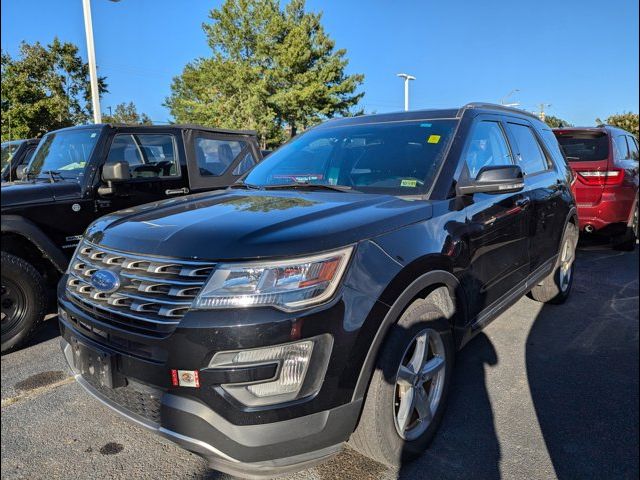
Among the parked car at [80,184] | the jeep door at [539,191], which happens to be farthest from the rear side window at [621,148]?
the parked car at [80,184]

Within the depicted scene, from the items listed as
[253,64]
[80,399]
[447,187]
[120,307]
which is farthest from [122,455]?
[253,64]

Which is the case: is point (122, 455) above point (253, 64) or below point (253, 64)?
below

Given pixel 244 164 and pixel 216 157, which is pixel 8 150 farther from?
pixel 244 164

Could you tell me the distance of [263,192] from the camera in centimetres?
288

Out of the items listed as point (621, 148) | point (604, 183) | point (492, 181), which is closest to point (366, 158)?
point (492, 181)

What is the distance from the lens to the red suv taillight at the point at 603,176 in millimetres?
5871

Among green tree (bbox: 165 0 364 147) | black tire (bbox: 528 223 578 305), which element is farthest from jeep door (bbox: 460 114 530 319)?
green tree (bbox: 165 0 364 147)

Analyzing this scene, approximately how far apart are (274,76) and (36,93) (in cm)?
1972

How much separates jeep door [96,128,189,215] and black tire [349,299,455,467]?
3.53 m

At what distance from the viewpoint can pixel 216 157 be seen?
18.7ft

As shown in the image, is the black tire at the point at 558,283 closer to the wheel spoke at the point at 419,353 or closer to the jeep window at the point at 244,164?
the wheel spoke at the point at 419,353

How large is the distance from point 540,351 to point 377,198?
2.10m

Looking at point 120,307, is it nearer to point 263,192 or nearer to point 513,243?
point 263,192

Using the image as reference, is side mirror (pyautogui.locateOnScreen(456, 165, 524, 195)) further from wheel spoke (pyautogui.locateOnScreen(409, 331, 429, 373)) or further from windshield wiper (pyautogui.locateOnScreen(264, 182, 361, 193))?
wheel spoke (pyautogui.locateOnScreen(409, 331, 429, 373))
